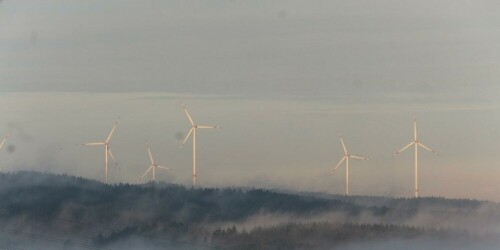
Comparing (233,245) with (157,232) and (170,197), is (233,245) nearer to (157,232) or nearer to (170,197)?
(157,232)

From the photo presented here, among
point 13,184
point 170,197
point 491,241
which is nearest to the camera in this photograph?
point 491,241

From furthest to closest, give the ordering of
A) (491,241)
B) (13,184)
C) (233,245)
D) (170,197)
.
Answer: (13,184)
(170,197)
(233,245)
(491,241)

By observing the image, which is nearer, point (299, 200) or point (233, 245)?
point (233, 245)

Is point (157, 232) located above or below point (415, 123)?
below

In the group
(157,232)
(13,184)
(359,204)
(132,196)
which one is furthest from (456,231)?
(13,184)

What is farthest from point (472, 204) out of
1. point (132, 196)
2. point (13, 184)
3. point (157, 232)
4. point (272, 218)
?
point (13, 184)

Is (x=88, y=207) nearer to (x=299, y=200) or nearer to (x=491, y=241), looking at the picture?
(x=299, y=200)
